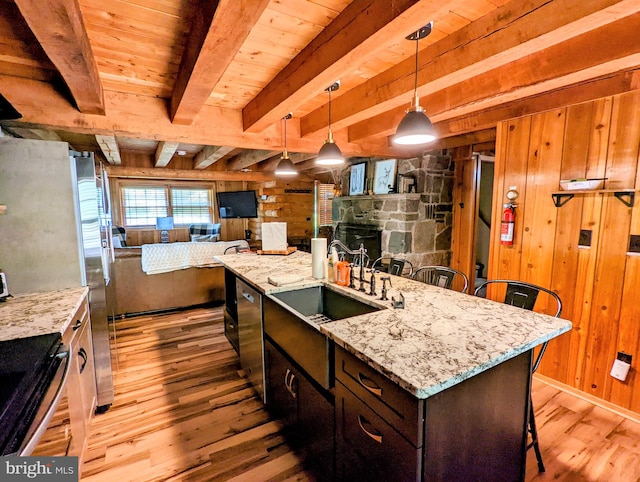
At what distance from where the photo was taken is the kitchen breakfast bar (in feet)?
3.38

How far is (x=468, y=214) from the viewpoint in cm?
410

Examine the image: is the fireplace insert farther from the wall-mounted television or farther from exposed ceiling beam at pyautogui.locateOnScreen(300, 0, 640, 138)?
the wall-mounted television

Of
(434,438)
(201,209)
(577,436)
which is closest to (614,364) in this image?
(577,436)

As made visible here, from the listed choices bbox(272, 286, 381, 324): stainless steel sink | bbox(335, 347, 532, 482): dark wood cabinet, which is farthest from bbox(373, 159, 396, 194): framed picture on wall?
bbox(335, 347, 532, 482): dark wood cabinet

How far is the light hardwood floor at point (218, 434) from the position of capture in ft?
5.71

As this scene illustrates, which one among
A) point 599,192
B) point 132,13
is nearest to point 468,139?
point 599,192

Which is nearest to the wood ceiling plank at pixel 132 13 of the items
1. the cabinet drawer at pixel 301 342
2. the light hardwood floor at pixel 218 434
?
the cabinet drawer at pixel 301 342

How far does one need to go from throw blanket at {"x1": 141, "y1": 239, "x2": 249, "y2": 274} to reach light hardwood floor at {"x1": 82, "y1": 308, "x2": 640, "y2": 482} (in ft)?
4.56

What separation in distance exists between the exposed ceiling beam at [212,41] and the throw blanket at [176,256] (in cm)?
248

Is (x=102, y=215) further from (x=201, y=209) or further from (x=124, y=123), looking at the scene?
(x=201, y=209)

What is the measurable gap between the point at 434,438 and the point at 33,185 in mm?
2344

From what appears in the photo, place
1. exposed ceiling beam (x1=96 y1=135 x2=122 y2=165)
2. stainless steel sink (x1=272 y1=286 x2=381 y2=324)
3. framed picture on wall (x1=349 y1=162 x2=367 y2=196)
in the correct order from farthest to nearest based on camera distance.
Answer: framed picture on wall (x1=349 y1=162 x2=367 y2=196) < exposed ceiling beam (x1=96 y1=135 x2=122 y2=165) < stainless steel sink (x1=272 y1=286 x2=381 y2=324)

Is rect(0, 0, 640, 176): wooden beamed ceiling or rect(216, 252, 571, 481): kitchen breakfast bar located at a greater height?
rect(0, 0, 640, 176): wooden beamed ceiling

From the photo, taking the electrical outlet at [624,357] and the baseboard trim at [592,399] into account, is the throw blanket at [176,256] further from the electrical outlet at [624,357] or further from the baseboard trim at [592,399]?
the electrical outlet at [624,357]
